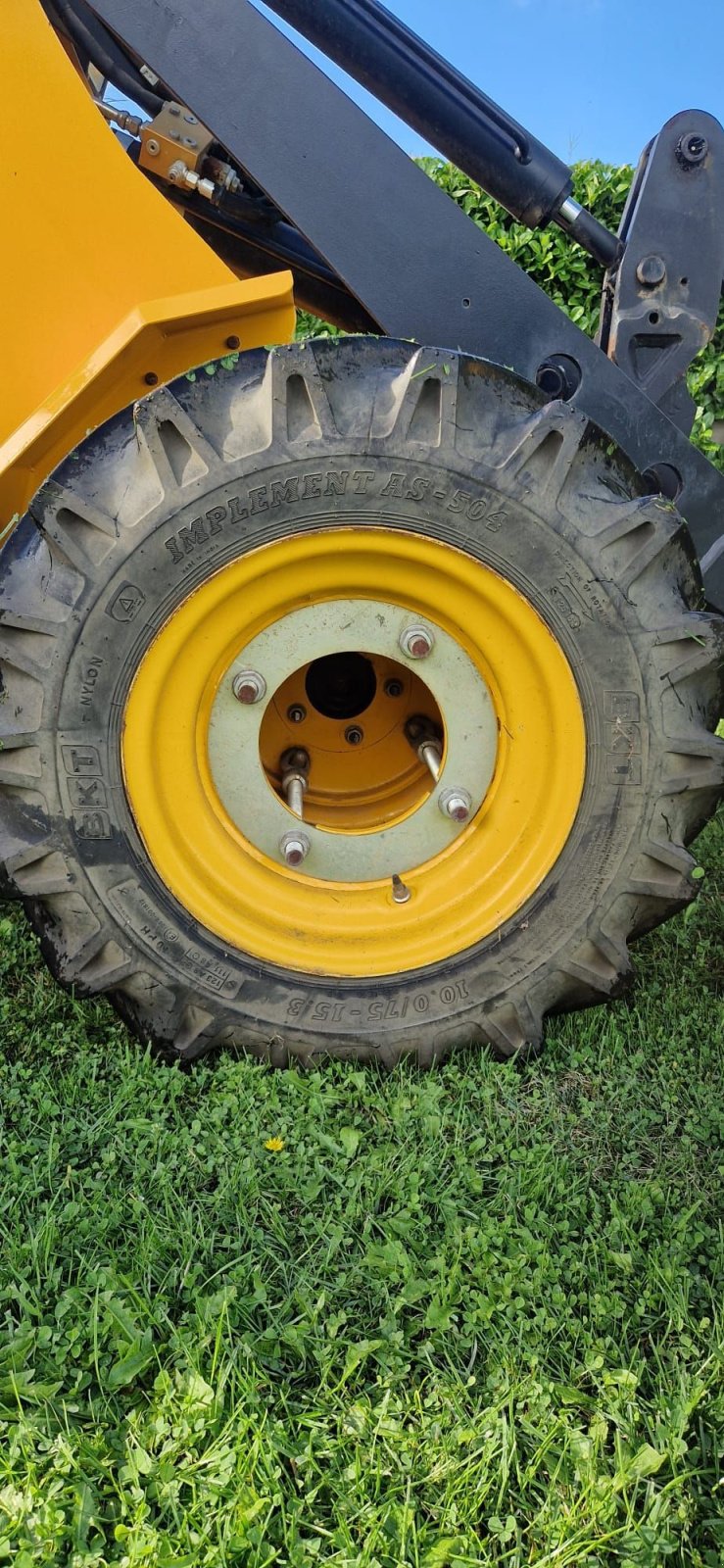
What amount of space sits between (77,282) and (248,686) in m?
0.89

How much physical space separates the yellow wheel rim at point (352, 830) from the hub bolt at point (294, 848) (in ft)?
0.12

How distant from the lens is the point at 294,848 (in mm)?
2211

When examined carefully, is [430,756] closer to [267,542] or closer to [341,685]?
[341,685]

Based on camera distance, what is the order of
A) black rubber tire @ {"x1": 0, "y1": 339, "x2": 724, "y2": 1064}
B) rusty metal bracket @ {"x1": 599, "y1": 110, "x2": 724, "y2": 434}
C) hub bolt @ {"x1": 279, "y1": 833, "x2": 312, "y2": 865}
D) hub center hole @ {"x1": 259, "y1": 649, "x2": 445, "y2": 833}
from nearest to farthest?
black rubber tire @ {"x1": 0, "y1": 339, "x2": 724, "y2": 1064}
hub bolt @ {"x1": 279, "y1": 833, "x2": 312, "y2": 865}
rusty metal bracket @ {"x1": 599, "y1": 110, "x2": 724, "y2": 434}
hub center hole @ {"x1": 259, "y1": 649, "x2": 445, "y2": 833}

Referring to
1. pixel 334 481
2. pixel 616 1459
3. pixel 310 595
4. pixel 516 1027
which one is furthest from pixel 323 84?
pixel 616 1459

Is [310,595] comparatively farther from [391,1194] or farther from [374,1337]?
[374,1337]

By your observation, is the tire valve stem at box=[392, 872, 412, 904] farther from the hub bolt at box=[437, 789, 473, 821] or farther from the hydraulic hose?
the hydraulic hose

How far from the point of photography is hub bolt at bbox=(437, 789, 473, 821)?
222 cm

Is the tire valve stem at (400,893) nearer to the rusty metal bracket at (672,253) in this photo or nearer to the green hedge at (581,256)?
the rusty metal bracket at (672,253)

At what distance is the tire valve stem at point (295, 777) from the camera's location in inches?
92.0

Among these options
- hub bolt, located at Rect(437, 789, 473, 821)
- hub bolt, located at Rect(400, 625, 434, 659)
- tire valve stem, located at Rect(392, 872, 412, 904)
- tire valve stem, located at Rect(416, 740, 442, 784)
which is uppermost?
hub bolt, located at Rect(400, 625, 434, 659)

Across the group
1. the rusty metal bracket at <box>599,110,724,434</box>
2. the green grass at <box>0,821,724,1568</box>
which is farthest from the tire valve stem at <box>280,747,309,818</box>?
the rusty metal bracket at <box>599,110,724,434</box>

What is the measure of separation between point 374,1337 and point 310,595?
4.44 ft

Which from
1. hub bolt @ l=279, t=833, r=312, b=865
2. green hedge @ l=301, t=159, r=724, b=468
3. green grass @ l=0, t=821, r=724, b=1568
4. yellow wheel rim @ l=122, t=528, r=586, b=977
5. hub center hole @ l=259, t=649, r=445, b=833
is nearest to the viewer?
green grass @ l=0, t=821, r=724, b=1568
